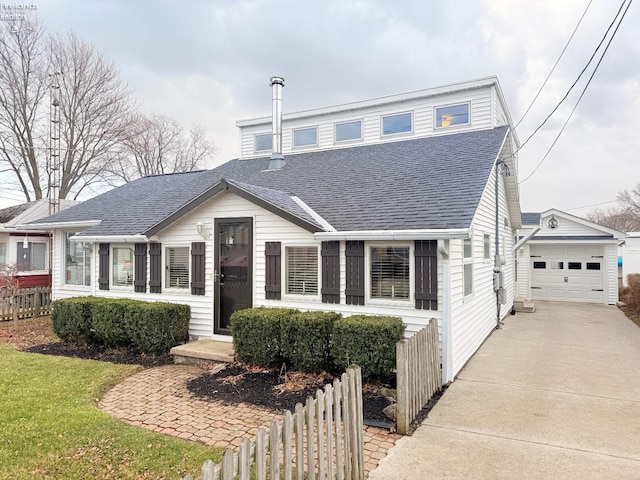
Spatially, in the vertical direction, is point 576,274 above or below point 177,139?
below

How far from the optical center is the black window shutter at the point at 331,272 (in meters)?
7.07

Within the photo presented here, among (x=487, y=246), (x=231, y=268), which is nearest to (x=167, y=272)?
(x=231, y=268)

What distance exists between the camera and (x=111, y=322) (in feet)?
26.1

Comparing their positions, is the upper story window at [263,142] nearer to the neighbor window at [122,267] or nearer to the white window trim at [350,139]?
the white window trim at [350,139]

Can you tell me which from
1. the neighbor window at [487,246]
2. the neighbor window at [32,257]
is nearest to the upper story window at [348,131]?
the neighbor window at [487,246]

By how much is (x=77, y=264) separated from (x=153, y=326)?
5784mm

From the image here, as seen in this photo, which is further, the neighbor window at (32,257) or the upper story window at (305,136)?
the neighbor window at (32,257)

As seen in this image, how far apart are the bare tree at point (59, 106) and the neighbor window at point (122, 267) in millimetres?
14184

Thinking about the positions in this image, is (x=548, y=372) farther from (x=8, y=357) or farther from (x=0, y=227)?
(x=0, y=227)

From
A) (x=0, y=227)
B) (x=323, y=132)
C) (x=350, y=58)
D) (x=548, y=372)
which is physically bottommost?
(x=548, y=372)

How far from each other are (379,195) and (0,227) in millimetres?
14596

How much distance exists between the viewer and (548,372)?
258 inches

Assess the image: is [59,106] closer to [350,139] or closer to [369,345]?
[350,139]

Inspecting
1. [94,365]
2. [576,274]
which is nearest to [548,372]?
[94,365]
